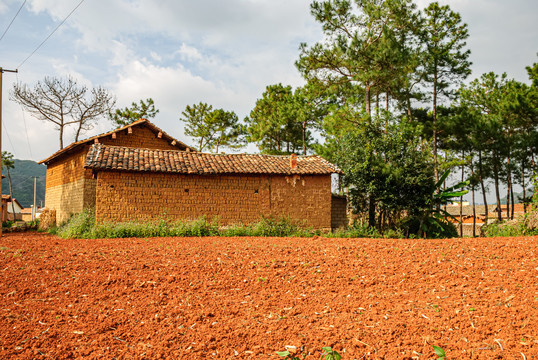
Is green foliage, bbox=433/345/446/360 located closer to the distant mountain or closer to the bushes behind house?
the bushes behind house

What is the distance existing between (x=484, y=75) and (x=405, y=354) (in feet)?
98.1

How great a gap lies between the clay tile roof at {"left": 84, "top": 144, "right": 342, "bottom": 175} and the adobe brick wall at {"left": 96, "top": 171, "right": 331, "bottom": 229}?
11.9 inches

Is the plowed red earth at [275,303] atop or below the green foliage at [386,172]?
below

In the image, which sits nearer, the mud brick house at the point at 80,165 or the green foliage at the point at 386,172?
the green foliage at the point at 386,172

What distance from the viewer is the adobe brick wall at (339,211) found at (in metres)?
16.4

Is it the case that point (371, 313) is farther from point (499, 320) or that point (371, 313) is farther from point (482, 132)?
point (482, 132)

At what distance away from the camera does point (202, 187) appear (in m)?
13.9

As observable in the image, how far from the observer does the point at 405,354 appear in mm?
3297

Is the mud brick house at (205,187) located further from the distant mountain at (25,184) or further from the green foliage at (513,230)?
the distant mountain at (25,184)

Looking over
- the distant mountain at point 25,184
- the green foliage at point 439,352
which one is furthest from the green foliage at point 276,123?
the distant mountain at point 25,184

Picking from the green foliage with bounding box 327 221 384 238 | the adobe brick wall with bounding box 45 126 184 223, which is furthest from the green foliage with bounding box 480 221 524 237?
the adobe brick wall with bounding box 45 126 184 223

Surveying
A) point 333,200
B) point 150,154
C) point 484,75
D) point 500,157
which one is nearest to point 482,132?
point 500,157

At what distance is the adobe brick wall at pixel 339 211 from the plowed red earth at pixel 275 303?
8496 millimetres

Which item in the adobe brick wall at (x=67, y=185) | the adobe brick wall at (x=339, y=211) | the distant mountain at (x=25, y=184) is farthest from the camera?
the distant mountain at (x=25, y=184)
